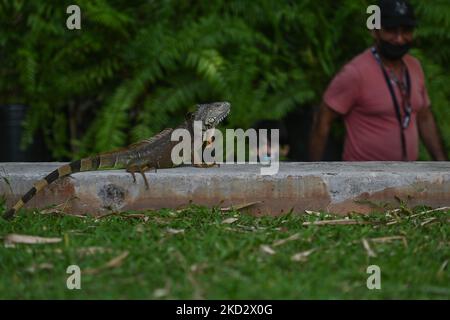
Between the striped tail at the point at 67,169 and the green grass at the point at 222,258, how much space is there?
7 cm

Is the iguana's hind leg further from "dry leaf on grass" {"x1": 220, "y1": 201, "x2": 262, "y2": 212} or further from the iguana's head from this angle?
the iguana's head

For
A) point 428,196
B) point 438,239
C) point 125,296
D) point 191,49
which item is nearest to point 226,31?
point 191,49

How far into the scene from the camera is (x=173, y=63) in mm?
7043

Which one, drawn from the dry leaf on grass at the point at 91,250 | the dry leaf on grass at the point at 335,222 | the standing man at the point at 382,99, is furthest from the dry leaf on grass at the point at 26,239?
the standing man at the point at 382,99

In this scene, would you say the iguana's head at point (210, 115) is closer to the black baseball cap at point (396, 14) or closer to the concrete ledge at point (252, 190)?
the concrete ledge at point (252, 190)

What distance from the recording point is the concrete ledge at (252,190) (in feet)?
14.3

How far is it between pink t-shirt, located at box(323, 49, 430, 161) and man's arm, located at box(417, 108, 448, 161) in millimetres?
230

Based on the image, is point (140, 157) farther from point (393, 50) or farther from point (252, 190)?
point (393, 50)

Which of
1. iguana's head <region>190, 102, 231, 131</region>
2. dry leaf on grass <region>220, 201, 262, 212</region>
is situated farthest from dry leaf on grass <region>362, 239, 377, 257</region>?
iguana's head <region>190, 102, 231, 131</region>

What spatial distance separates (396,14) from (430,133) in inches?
38.2

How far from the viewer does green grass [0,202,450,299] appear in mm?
3084

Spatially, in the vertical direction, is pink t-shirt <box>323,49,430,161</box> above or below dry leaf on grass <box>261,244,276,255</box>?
above

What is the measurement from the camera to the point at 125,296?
3.03 m

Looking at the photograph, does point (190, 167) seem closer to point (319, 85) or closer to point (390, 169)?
point (390, 169)
